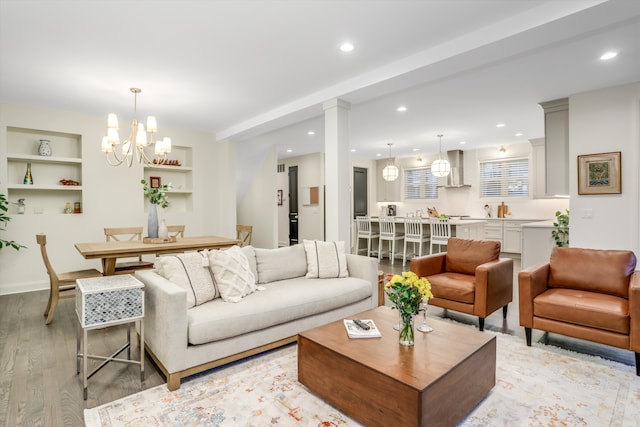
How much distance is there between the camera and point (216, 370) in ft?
8.23

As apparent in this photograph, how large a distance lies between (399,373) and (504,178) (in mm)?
7781

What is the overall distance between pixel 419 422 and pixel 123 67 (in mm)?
4154

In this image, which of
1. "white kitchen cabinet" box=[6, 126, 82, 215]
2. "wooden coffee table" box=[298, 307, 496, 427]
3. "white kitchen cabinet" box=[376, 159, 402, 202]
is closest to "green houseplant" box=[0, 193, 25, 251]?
Answer: "white kitchen cabinet" box=[6, 126, 82, 215]

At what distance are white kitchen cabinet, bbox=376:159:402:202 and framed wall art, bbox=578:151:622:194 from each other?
226 inches

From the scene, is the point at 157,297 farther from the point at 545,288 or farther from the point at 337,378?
the point at 545,288

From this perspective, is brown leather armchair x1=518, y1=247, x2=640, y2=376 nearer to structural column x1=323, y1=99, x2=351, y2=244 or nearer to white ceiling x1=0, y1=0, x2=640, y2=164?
white ceiling x1=0, y1=0, x2=640, y2=164

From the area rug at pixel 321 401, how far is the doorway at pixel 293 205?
7.48 meters

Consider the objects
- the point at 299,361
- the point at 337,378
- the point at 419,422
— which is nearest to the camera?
the point at 419,422

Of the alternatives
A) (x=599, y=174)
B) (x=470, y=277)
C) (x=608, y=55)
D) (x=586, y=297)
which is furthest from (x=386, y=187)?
(x=586, y=297)

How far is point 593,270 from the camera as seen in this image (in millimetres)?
3016

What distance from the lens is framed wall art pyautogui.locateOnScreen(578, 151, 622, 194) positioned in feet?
13.8

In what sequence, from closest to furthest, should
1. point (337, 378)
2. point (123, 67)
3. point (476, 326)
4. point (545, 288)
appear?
point (337, 378) < point (545, 288) < point (476, 326) < point (123, 67)

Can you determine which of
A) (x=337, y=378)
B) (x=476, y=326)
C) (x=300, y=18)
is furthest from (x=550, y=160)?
(x=337, y=378)

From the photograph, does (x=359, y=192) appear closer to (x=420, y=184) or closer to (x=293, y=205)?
(x=420, y=184)
